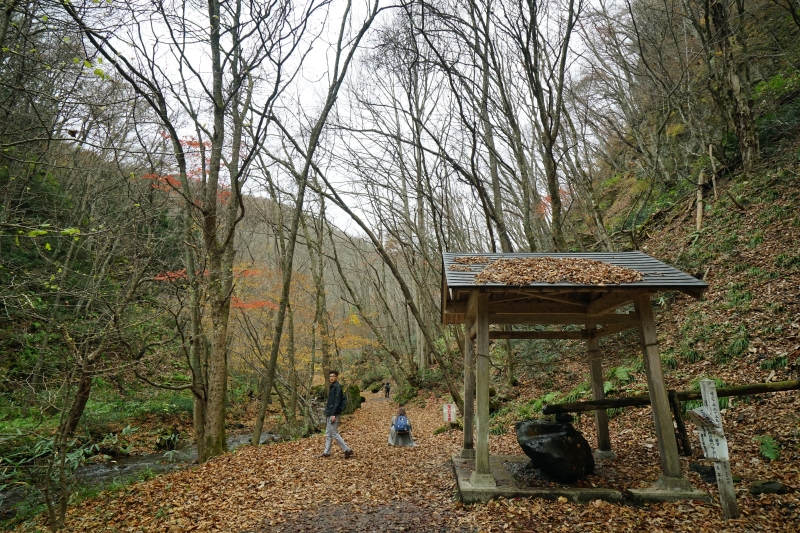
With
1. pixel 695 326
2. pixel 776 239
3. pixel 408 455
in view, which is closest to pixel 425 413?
pixel 408 455

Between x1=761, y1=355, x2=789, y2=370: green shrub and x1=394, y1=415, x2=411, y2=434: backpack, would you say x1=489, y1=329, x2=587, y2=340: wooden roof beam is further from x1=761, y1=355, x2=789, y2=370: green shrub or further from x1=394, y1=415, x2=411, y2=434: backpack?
x1=394, y1=415, x2=411, y2=434: backpack

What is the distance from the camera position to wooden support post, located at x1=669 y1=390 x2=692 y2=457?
5.84 meters

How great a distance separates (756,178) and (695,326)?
18.6 ft

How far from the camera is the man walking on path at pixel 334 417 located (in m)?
7.98

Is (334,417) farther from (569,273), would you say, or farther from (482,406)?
(569,273)

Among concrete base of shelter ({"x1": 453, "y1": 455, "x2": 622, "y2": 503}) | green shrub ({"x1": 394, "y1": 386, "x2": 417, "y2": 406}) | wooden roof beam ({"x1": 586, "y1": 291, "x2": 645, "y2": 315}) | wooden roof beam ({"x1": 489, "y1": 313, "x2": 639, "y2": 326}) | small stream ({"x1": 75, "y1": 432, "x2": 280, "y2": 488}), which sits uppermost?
wooden roof beam ({"x1": 586, "y1": 291, "x2": 645, "y2": 315})

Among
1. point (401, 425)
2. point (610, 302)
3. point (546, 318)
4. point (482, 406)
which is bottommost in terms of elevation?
point (401, 425)

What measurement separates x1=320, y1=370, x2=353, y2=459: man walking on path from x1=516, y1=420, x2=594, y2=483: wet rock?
3.71m

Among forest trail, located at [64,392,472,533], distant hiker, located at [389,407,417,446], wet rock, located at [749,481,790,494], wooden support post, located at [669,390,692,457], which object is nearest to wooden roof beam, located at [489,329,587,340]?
wooden support post, located at [669,390,692,457]

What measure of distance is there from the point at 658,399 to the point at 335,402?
18.6ft

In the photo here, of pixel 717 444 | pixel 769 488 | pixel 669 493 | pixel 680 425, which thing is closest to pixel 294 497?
pixel 669 493

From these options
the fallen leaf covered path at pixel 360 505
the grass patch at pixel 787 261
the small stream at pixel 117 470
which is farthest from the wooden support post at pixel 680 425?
the small stream at pixel 117 470

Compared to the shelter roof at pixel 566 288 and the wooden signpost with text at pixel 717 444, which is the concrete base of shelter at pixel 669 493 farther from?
the shelter roof at pixel 566 288

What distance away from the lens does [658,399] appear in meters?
5.19
